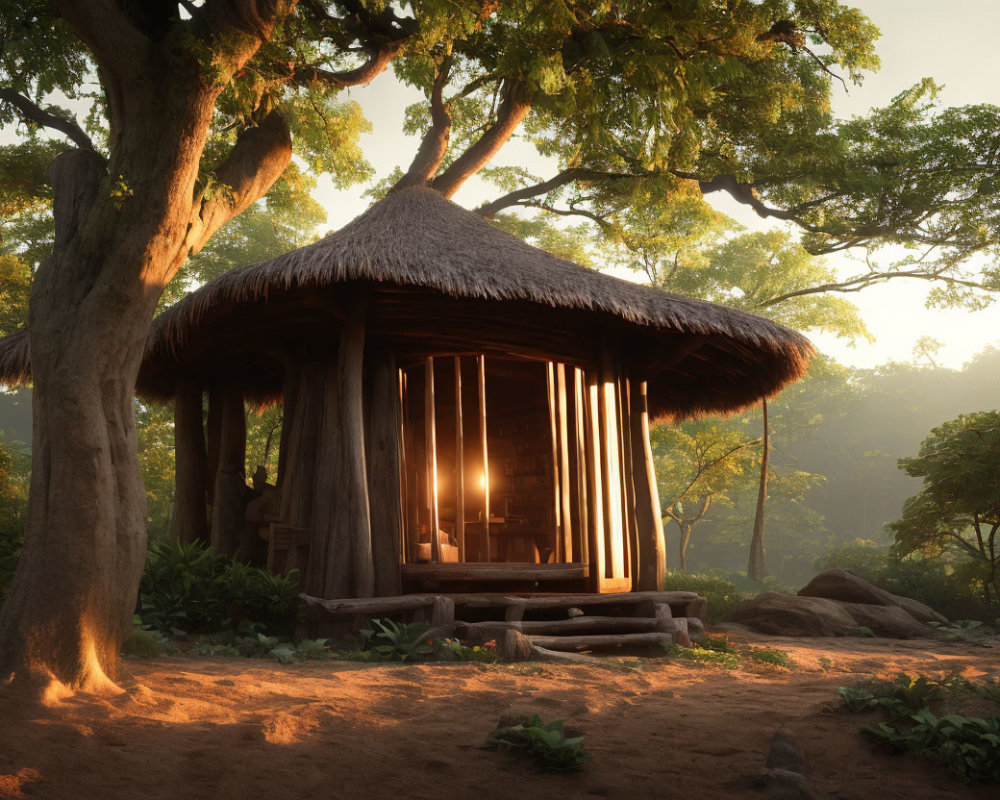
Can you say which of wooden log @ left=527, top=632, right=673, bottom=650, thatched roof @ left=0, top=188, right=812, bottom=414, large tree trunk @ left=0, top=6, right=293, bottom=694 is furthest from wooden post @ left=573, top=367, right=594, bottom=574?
large tree trunk @ left=0, top=6, right=293, bottom=694

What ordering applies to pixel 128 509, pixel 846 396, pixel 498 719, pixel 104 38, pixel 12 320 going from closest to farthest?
pixel 498 719, pixel 128 509, pixel 104 38, pixel 12 320, pixel 846 396

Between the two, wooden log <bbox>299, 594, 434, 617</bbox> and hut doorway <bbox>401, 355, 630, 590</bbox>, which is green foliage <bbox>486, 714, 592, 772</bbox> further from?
hut doorway <bbox>401, 355, 630, 590</bbox>

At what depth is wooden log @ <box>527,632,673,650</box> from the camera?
6.64m

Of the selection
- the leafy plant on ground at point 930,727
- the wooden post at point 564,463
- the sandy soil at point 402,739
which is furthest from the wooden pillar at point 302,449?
the leafy plant on ground at point 930,727

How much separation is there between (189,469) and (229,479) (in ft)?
2.44

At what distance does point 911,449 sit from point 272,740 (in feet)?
166

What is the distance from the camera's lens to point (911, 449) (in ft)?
154

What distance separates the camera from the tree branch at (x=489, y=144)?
1235 centimetres

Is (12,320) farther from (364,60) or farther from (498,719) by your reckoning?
(498,719)

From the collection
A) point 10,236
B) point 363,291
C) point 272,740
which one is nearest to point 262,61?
point 363,291

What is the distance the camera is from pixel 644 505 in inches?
360

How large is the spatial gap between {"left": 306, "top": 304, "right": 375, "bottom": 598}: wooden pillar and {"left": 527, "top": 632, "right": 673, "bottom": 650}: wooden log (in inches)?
69.6

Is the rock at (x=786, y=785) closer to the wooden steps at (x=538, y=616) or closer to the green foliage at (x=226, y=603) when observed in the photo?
the wooden steps at (x=538, y=616)

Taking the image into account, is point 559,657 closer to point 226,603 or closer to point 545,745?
point 545,745
